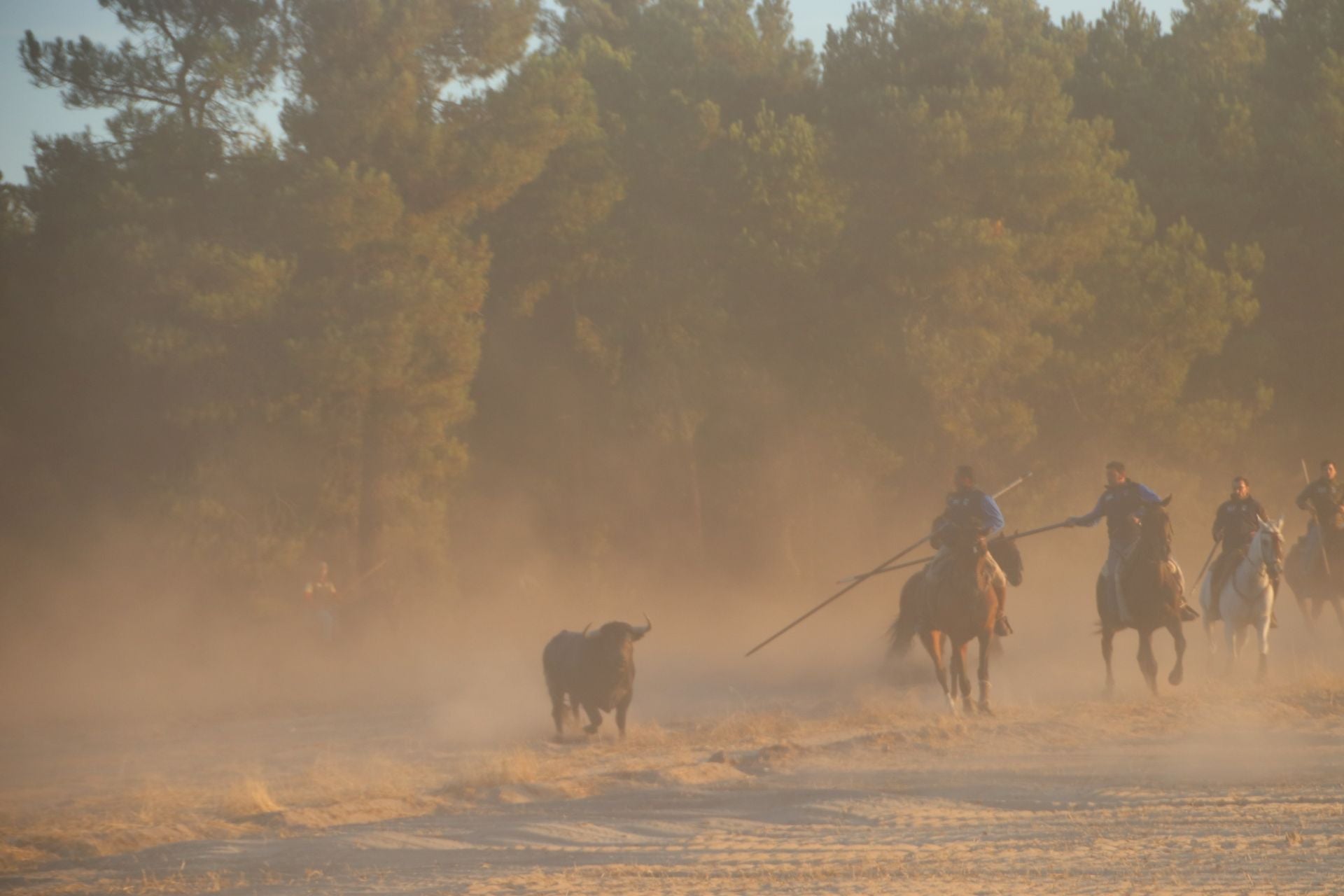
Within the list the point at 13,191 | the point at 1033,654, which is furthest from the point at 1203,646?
the point at 13,191

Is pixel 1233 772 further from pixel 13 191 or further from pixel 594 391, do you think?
pixel 594 391

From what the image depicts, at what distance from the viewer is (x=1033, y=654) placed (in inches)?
921

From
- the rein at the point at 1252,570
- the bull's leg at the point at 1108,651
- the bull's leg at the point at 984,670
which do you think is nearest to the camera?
the bull's leg at the point at 984,670

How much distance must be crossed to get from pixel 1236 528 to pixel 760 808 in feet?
32.1

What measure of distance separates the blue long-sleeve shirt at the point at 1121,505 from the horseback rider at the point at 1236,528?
2.20 meters

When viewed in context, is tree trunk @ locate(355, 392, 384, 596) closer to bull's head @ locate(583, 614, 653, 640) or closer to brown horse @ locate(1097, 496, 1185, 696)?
bull's head @ locate(583, 614, 653, 640)

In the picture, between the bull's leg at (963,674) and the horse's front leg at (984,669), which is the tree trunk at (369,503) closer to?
the bull's leg at (963,674)

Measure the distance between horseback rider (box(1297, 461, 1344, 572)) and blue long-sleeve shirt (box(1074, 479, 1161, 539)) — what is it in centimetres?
460

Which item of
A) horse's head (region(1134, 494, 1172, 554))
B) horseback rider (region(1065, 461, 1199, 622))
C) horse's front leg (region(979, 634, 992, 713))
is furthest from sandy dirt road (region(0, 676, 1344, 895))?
horse's head (region(1134, 494, 1172, 554))

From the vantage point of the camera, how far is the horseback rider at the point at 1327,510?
20094mm

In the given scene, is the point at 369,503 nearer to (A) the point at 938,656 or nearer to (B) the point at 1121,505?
(A) the point at 938,656

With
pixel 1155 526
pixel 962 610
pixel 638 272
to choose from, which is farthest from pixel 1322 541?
pixel 638 272

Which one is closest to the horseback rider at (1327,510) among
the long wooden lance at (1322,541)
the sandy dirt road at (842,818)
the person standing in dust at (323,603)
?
the long wooden lance at (1322,541)

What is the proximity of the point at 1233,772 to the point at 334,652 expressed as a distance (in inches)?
777
